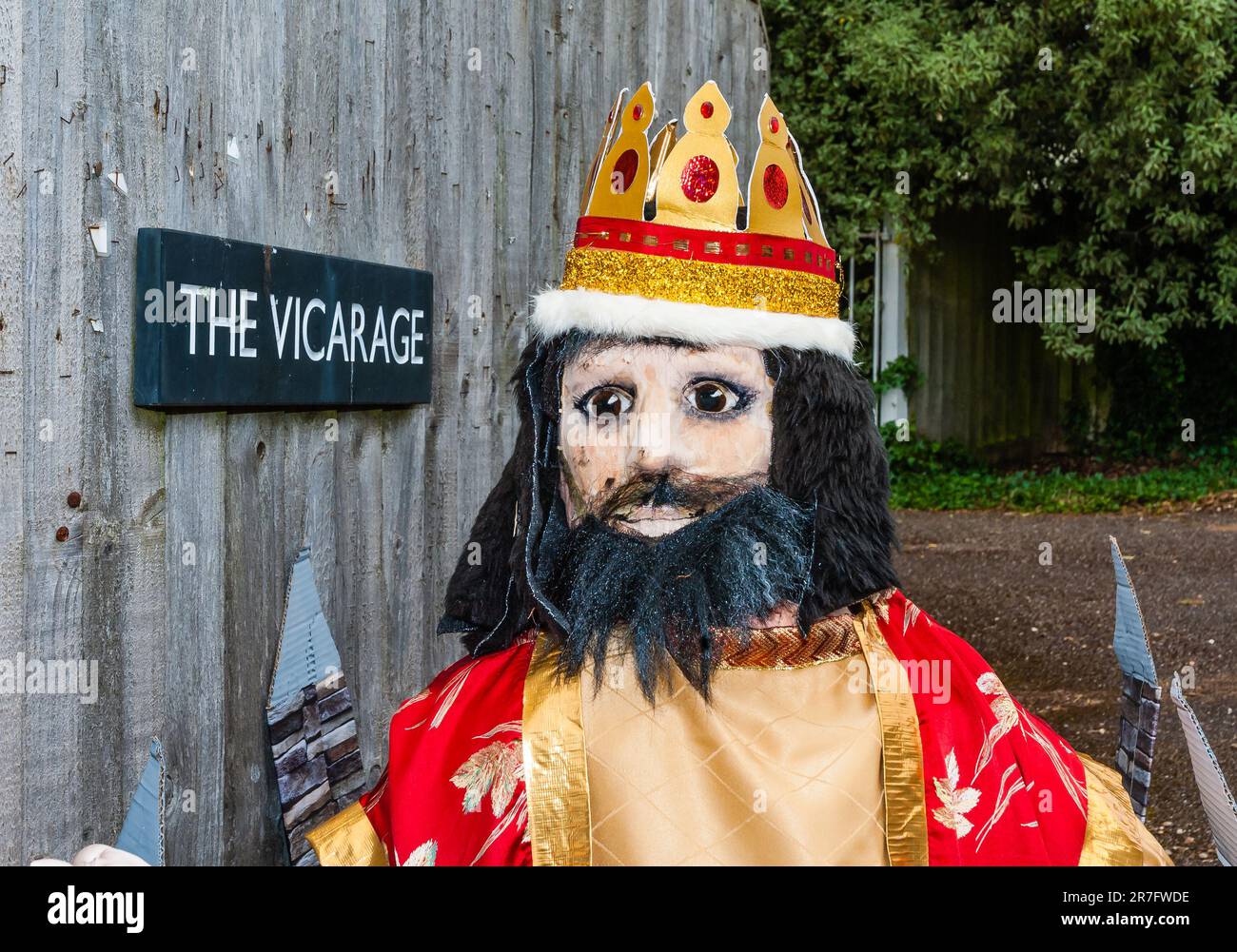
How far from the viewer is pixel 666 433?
200cm

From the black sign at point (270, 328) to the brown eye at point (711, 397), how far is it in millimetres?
846

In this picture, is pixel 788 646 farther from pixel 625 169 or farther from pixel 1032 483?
pixel 1032 483

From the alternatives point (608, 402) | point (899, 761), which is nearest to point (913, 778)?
point (899, 761)

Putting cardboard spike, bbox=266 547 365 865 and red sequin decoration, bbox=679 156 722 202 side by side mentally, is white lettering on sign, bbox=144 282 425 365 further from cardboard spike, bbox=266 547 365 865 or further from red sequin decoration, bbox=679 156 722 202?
red sequin decoration, bbox=679 156 722 202

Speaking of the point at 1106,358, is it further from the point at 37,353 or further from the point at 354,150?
the point at 37,353

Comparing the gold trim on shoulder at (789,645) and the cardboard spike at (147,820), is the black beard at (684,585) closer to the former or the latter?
the gold trim on shoulder at (789,645)

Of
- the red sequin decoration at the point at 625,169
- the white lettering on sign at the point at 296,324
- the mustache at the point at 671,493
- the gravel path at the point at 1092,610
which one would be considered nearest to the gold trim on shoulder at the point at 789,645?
the mustache at the point at 671,493

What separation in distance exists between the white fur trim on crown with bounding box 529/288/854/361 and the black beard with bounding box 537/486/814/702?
9.6 inches

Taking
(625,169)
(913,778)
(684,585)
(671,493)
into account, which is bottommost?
(913,778)

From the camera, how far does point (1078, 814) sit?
2037 mm

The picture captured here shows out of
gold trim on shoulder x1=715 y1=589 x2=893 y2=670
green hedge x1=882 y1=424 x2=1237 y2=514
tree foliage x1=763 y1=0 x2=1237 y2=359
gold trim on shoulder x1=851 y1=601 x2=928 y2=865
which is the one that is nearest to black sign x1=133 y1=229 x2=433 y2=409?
gold trim on shoulder x1=715 y1=589 x2=893 y2=670

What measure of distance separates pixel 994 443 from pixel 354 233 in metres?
10.5

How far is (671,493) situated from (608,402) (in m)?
0.18

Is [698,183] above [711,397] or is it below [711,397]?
above
